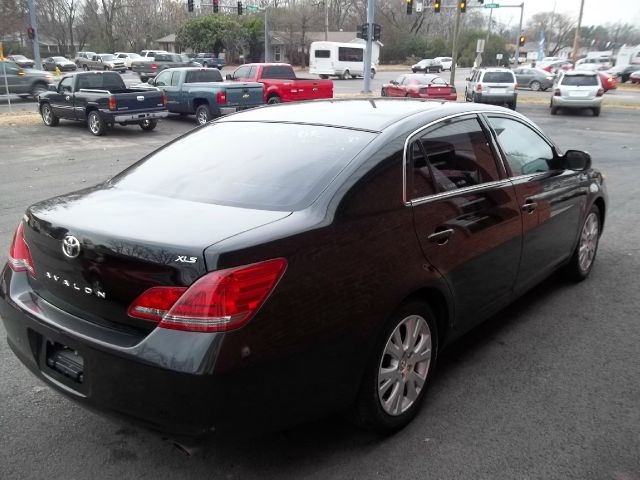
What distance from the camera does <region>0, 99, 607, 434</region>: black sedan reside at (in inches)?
90.8

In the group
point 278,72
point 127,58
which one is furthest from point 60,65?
point 278,72

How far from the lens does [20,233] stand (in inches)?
121

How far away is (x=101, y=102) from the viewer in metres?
16.3

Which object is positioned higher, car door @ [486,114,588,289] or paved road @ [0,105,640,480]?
car door @ [486,114,588,289]

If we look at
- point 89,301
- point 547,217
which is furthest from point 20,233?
point 547,217

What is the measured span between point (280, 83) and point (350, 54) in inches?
1376

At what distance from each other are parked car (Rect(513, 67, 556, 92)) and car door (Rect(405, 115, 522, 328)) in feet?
134

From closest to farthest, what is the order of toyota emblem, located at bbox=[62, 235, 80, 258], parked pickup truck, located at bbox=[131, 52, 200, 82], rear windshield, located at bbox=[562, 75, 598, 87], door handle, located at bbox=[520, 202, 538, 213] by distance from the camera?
toyota emblem, located at bbox=[62, 235, 80, 258], door handle, located at bbox=[520, 202, 538, 213], rear windshield, located at bbox=[562, 75, 598, 87], parked pickup truck, located at bbox=[131, 52, 200, 82]

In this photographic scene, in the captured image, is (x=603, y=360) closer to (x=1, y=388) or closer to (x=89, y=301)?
(x=89, y=301)

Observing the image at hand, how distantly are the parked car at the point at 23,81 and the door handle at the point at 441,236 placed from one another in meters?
27.9

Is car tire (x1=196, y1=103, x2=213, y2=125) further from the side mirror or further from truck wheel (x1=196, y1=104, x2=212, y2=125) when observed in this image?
the side mirror

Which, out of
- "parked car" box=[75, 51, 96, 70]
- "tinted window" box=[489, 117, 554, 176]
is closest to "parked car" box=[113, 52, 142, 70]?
"parked car" box=[75, 51, 96, 70]

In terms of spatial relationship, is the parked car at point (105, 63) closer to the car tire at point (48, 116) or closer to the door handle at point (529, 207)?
the car tire at point (48, 116)

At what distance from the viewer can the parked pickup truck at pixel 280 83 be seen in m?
20.7
